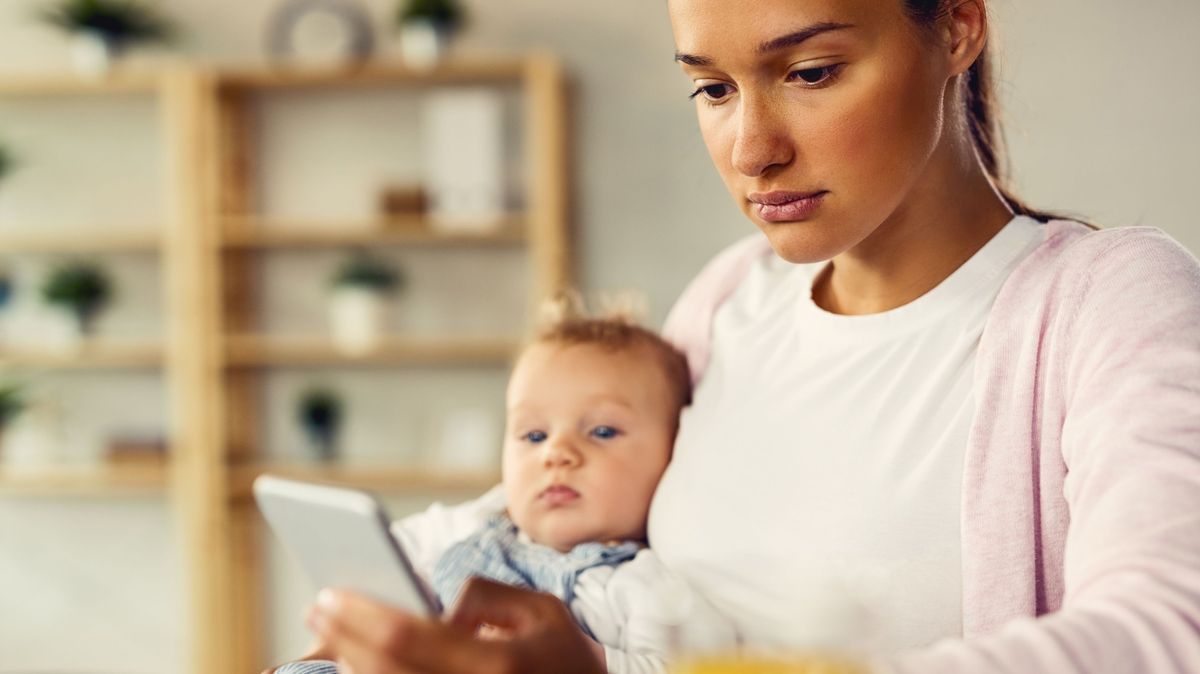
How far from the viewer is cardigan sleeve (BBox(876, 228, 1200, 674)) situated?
741 mm

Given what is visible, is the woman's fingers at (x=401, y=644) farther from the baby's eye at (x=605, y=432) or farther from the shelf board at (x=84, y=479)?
the shelf board at (x=84, y=479)

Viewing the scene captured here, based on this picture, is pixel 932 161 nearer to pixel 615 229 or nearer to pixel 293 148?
pixel 615 229

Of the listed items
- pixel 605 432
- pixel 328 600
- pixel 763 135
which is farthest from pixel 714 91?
pixel 328 600

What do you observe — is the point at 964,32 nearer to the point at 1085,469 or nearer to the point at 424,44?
the point at 1085,469

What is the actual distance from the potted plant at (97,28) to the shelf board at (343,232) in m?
0.72

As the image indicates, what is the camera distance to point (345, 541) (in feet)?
2.91

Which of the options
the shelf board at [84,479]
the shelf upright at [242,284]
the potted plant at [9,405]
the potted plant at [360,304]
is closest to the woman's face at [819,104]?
the shelf upright at [242,284]

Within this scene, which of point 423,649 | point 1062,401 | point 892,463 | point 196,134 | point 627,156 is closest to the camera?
point 423,649

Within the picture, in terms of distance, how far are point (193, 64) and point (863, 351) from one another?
145 inches

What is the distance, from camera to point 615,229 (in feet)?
13.9

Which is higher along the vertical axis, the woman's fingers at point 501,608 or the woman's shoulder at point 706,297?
the woman's shoulder at point 706,297

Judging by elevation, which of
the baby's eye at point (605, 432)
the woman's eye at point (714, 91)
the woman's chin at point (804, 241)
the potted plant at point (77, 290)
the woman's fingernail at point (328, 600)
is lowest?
the baby's eye at point (605, 432)

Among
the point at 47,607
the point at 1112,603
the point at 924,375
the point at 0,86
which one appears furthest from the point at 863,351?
the point at 47,607

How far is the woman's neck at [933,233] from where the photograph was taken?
47.7 inches
